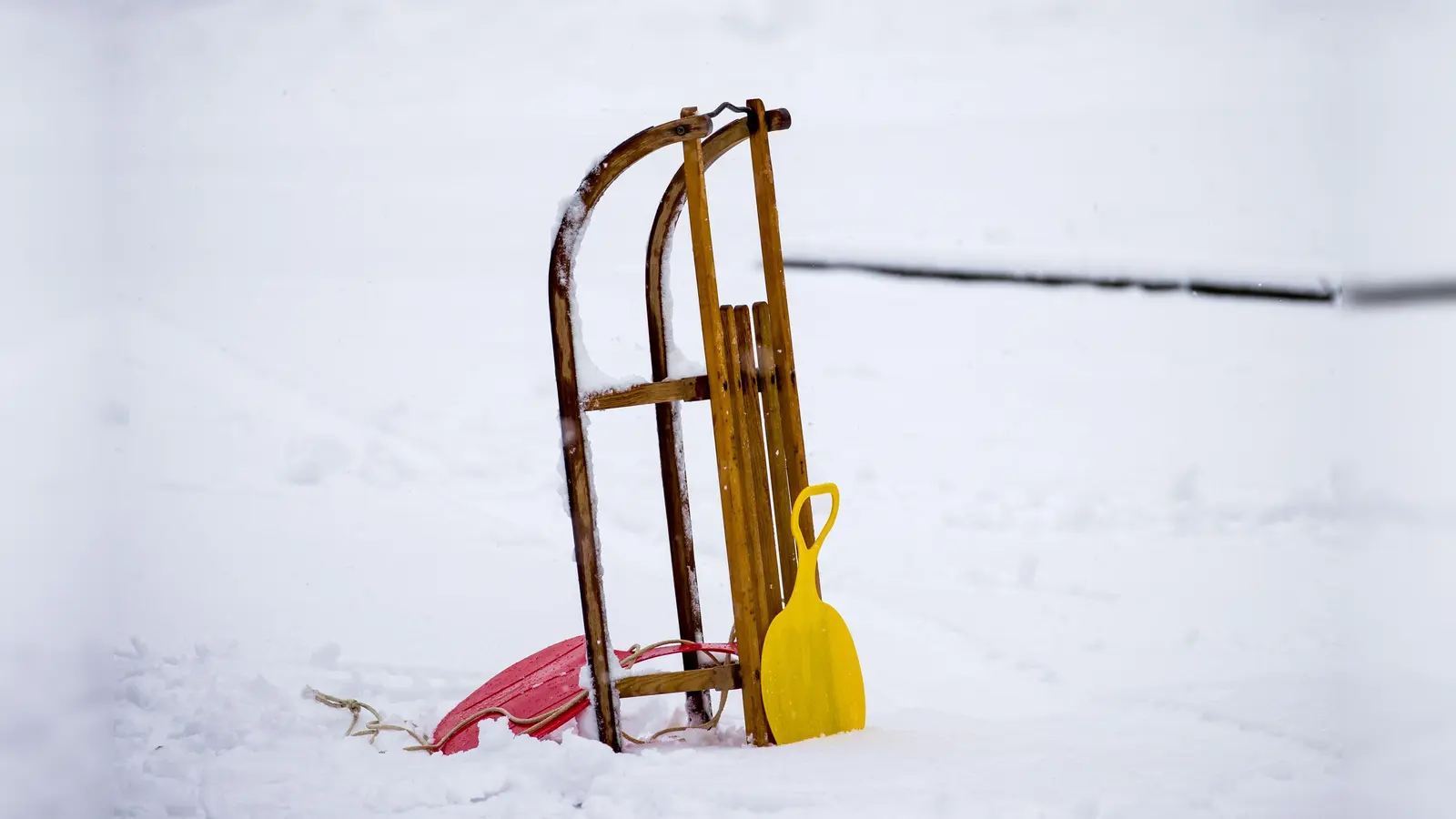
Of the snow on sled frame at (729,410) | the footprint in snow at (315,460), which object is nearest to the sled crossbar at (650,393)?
the snow on sled frame at (729,410)

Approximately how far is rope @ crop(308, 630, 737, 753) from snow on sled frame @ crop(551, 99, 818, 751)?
0.33 feet

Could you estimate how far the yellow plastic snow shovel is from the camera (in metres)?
2.48

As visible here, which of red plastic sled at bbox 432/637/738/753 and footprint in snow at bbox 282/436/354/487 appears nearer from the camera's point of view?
red plastic sled at bbox 432/637/738/753

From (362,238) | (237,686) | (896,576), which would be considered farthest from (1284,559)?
(362,238)

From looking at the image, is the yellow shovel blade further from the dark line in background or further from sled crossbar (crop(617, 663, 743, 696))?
the dark line in background

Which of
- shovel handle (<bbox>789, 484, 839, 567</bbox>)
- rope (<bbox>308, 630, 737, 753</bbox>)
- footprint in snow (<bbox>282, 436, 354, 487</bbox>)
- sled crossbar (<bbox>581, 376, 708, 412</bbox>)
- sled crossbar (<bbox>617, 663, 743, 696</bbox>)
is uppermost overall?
sled crossbar (<bbox>581, 376, 708, 412</bbox>)

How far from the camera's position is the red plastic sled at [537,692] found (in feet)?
8.70

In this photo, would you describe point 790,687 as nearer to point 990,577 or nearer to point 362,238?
point 990,577

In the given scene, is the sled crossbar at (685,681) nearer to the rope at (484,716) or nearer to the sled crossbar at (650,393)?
the rope at (484,716)

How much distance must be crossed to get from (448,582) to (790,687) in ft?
8.00

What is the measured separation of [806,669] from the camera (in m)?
2.48

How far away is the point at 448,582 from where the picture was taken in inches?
178

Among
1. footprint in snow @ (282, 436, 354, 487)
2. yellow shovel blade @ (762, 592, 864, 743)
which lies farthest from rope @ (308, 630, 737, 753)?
footprint in snow @ (282, 436, 354, 487)

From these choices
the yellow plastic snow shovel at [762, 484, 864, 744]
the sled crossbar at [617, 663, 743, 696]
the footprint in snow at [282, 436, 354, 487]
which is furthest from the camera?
the footprint in snow at [282, 436, 354, 487]
